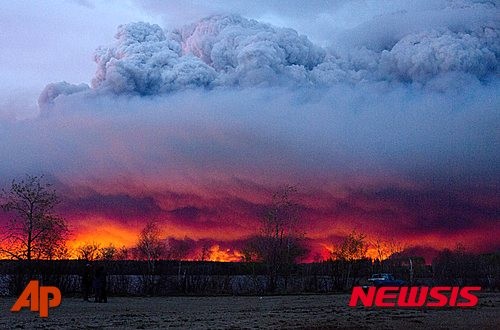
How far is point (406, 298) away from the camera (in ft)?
129

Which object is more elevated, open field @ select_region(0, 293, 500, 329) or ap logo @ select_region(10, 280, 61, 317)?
ap logo @ select_region(10, 280, 61, 317)

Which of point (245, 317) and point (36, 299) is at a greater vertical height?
point (36, 299)

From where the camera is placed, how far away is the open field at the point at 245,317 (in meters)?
24.1

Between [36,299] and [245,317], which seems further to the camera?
[36,299]

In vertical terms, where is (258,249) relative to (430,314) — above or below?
above

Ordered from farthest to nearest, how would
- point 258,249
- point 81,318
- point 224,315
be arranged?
1. point 258,249
2. point 224,315
3. point 81,318

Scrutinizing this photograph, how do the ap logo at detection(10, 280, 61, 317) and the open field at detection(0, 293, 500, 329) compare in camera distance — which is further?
the ap logo at detection(10, 280, 61, 317)

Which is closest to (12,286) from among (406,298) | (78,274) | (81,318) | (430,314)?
(78,274)

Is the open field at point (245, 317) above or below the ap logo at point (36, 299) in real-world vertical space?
below

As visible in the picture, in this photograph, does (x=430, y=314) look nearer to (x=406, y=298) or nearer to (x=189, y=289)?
(x=406, y=298)

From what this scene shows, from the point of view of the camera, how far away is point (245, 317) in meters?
27.5

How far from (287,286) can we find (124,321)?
29771 mm

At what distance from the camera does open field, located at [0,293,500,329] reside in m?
24.1

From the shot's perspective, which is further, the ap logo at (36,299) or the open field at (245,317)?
the ap logo at (36,299)
